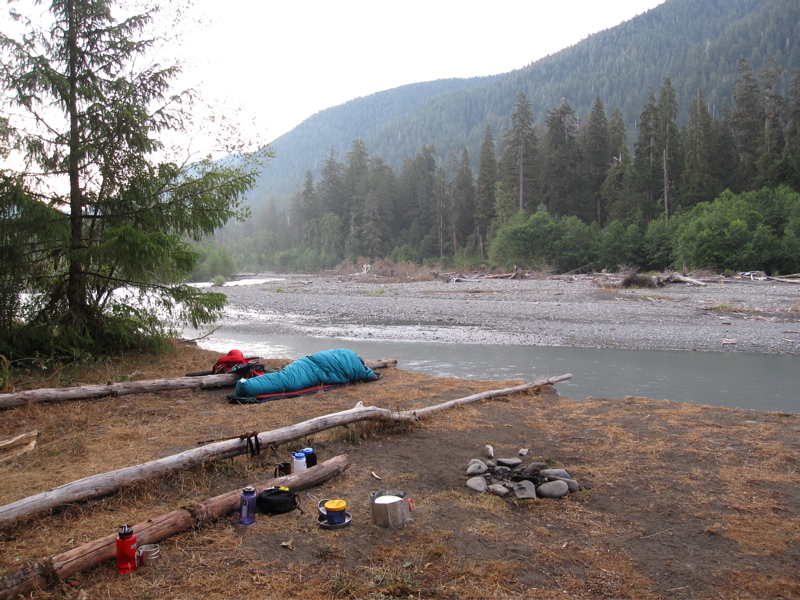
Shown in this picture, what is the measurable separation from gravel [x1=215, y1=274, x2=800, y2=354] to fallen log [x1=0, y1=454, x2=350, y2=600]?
12.2 meters

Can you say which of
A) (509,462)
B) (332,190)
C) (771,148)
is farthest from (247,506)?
(332,190)

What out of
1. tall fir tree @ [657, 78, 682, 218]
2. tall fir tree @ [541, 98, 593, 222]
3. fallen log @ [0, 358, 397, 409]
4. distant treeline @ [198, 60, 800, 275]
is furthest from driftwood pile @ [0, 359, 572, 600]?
tall fir tree @ [541, 98, 593, 222]

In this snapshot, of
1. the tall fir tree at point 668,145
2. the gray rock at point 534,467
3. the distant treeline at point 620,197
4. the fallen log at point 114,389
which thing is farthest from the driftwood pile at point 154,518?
the tall fir tree at point 668,145

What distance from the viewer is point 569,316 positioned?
1962 centimetres

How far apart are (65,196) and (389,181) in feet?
230

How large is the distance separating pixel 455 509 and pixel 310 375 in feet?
15.1

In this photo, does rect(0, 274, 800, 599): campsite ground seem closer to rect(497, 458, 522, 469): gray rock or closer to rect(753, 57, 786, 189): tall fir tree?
rect(497, 458, 522, 469): gray rock

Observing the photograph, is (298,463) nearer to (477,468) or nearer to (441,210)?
(477,468)

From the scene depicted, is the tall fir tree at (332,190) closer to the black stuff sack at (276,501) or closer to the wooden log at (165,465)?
the wooden log at (165,465)

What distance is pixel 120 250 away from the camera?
8734 mm

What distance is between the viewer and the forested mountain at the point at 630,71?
103 m

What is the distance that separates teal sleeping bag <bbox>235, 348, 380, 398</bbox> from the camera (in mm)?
7684

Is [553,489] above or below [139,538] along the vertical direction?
below

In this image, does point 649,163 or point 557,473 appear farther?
point 649,163
